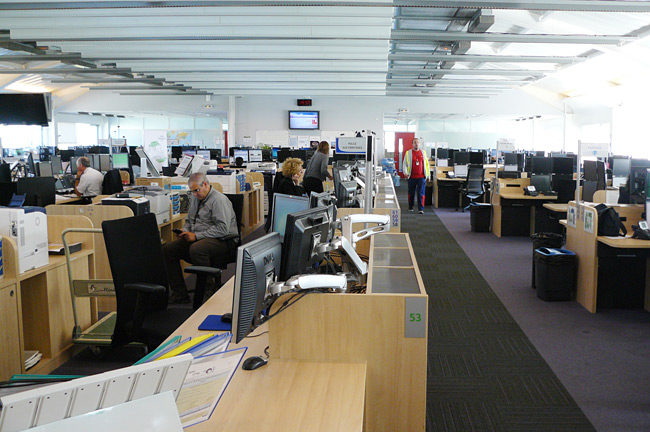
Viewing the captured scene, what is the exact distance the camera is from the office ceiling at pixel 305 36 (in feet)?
25.4

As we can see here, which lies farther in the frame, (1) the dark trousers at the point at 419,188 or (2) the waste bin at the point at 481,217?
(1) the dark trousers at the point at 419,188

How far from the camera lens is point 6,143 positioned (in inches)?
925

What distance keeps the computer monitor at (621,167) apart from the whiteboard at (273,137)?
1326 cm

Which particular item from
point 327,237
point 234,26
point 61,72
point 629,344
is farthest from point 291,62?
point 327,237

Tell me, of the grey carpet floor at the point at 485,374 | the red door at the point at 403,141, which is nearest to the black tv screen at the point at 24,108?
the grey carpet floor at the point at 485,374


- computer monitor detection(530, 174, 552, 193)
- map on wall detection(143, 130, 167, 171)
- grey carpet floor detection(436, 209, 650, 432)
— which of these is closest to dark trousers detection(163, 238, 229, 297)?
grey carpet floor detection(436, 209, 650, 432)

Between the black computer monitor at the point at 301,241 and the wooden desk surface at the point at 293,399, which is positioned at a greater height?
the black computer monitor at the point at 301,241

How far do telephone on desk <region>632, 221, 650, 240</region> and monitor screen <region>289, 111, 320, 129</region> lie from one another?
15857 mm

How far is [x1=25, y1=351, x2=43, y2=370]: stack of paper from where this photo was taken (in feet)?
11.6

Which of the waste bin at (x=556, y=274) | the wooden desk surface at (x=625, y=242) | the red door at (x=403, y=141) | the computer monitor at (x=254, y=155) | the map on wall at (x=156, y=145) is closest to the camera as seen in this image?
the wooden desk surface at (x=625, y=242)

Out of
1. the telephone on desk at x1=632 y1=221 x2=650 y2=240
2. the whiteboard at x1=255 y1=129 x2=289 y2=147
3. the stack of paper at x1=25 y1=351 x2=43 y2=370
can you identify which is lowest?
the stack of paper at x1=25 y1=351 x2=43 y2=370

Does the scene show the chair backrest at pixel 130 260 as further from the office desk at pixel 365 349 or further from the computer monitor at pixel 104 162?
the computer monitor at pixel 104 162

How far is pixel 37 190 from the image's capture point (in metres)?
7.02

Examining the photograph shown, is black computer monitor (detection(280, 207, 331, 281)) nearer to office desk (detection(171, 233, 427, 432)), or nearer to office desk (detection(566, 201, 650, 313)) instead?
office desk (detection(171, 233, 427, 432))
